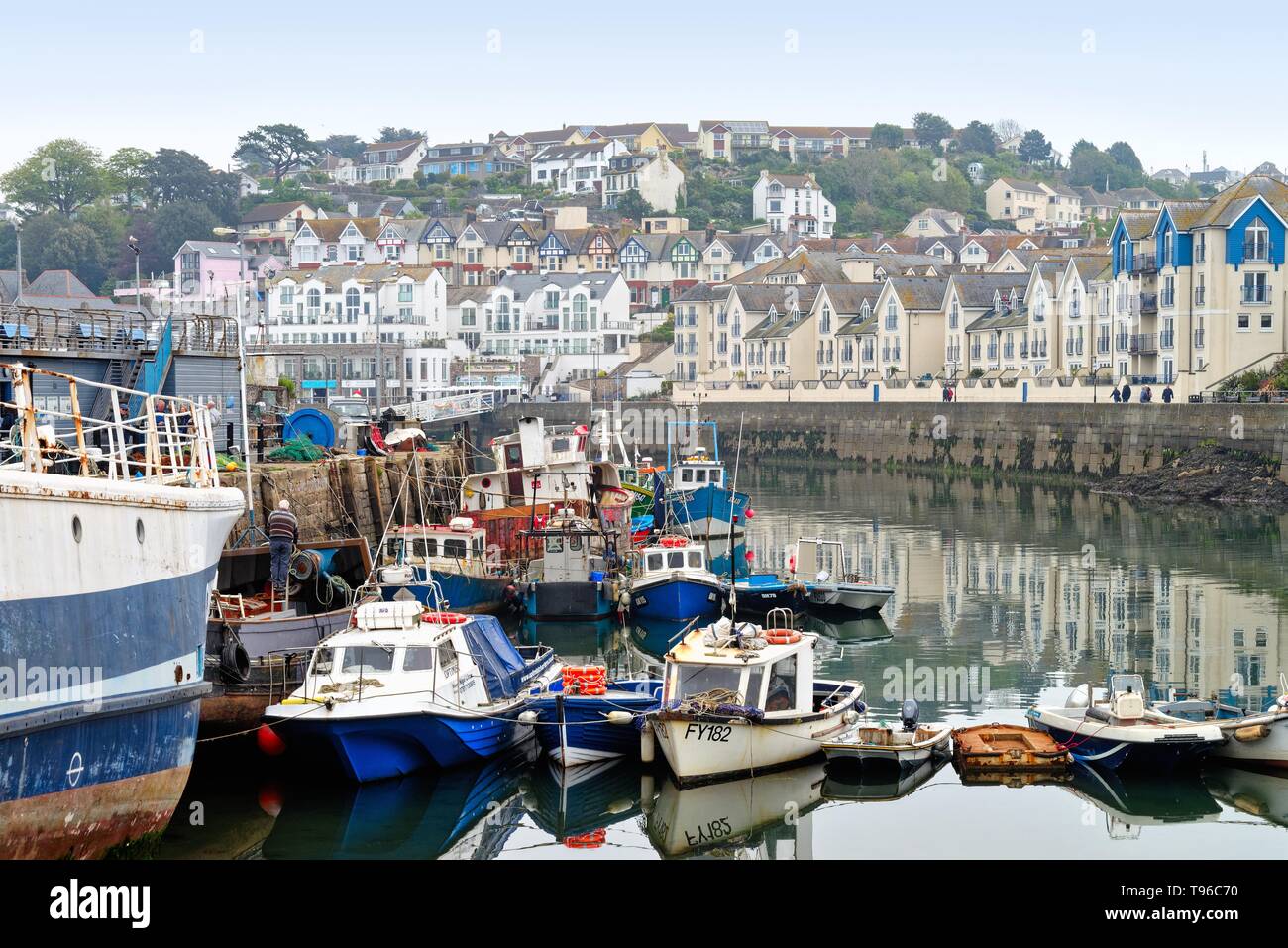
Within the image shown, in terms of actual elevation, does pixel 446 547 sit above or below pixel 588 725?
above

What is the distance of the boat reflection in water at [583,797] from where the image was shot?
2138cm

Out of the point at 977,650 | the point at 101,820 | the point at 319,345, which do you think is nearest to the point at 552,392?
the point at 319,345

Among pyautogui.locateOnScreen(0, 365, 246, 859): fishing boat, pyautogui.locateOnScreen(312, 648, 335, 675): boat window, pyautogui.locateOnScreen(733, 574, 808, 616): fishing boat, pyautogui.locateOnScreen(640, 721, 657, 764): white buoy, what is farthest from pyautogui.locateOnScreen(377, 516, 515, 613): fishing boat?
pyautogui.locateOnScreen(0, 365, 246, 859): fishing boat

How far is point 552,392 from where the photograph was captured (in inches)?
4624

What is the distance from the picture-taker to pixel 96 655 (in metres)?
15.0

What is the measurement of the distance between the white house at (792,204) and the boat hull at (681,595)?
144 meters

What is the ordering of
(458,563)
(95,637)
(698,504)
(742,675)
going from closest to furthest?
1. (95,637)
2. (742,675)
3. (458,563)
4. (698,504)

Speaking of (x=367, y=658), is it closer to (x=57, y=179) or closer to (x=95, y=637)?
(x=95, y=637)

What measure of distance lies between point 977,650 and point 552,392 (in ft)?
278

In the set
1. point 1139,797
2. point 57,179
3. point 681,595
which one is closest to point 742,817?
point 1139,797

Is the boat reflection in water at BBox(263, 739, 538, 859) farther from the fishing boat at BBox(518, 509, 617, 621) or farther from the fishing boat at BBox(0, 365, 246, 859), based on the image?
the fishing boat at BBox(518, 509, 617, 621)

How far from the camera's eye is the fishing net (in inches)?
1720

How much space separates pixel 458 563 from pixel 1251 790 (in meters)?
18.8

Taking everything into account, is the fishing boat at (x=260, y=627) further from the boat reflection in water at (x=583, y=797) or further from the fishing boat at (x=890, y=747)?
the fishing boat at (x=890, y=747)
